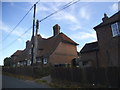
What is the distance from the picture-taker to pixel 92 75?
11039mm

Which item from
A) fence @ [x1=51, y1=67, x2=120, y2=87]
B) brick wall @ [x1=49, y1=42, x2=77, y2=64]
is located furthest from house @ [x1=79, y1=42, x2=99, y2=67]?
brick wall @ [x1=49, y1=42, x2=77, y2=64]

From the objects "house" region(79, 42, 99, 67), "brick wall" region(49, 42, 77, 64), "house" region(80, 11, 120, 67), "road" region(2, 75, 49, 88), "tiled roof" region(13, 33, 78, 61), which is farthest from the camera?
"tiled roof" region(13, 33, 78, 61)

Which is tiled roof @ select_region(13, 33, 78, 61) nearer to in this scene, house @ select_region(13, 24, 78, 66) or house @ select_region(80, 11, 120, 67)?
house @ select_region(13, 24, 78, 66)

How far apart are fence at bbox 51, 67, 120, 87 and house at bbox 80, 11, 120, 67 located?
255 inches

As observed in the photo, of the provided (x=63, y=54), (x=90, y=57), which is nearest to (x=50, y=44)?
(x=63, y=54)

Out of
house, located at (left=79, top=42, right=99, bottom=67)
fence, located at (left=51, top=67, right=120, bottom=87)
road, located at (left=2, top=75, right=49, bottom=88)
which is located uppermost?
house, located at (left=79, top=42, right=99, bottom=67)

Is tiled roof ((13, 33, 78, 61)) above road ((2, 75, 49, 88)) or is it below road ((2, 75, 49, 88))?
above

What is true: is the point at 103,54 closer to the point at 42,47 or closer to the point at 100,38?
the point at 100,38

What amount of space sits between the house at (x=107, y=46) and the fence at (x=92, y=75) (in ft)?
21.2

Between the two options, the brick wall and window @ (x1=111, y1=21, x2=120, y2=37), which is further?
the brick wall

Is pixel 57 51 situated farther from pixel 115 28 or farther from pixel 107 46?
pixel 115 28

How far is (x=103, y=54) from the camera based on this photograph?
1798cm

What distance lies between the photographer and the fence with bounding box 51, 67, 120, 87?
376 inches

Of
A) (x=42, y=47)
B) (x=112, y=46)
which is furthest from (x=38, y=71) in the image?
(x=42, y=47)
